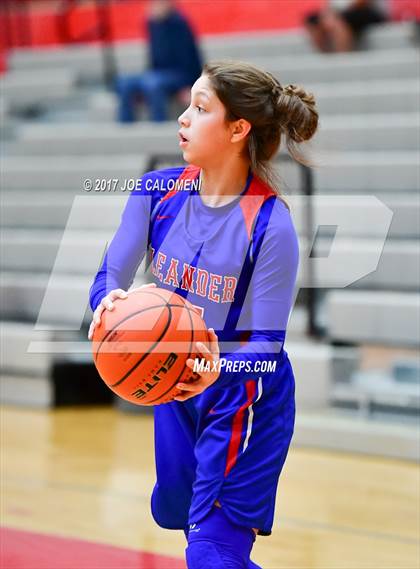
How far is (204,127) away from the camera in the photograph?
8.48 feet

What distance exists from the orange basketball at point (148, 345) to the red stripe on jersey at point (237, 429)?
233 millimetres

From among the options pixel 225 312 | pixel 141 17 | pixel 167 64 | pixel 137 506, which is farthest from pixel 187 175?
pixel 141 17

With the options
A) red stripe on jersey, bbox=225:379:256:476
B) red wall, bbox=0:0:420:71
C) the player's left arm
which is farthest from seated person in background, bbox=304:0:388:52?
red stripe on jersey, bbox=225:379:256:476

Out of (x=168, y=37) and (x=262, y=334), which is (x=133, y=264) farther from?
(x=168, y=37)

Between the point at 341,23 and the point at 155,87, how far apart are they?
1536 millimetres

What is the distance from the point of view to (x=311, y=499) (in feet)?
14.9

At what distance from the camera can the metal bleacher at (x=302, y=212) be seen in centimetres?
565

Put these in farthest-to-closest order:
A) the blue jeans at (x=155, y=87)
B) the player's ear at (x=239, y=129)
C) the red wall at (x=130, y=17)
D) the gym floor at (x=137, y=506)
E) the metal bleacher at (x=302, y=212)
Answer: the red wall at (x=130, y=17) < the blue jeans at (x=155, y=87) < the metal bleacher at (x=302, y=212) < the gym floor at (x=137, y=506) < the player's ear at (x=239, y=129)

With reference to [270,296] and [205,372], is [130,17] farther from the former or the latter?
[205,372]

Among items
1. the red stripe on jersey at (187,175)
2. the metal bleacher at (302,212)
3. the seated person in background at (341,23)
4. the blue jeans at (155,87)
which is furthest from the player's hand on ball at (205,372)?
the seated person in background at (341,23)

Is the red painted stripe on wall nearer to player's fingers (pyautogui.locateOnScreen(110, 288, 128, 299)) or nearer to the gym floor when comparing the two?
the gym floor

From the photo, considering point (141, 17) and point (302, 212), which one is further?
point (141, 17)

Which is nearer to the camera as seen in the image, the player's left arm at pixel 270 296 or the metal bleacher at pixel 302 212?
the player's left arm at pixel 270 296

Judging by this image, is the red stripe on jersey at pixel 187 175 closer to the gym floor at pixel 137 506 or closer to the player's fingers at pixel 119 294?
the player's fingers at pixel 119 294
